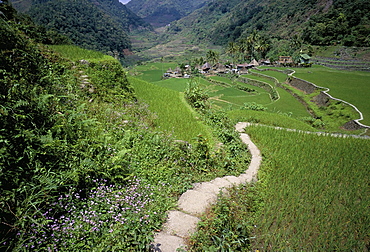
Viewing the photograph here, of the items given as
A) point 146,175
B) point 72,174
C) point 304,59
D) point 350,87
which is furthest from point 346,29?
point 72,174

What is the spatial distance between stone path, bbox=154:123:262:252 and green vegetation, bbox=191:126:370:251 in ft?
0.53

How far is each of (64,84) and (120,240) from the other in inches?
168

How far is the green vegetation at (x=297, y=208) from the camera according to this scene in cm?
245

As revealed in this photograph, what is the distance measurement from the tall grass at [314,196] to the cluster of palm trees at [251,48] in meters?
66.4

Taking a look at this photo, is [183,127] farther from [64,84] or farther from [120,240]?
[120,240]

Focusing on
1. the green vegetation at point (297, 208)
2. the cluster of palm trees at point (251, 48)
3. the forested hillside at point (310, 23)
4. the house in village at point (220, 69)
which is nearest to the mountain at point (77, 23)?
the house in village at point (220, 69)

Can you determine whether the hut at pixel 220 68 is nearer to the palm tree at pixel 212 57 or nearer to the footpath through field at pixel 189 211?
the palm tree at pixel 212 57

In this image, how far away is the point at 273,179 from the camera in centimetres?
380

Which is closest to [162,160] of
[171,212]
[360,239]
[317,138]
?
[171,212]

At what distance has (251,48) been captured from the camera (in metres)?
64.9

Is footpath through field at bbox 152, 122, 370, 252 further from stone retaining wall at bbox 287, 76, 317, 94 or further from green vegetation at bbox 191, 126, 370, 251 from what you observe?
stone retaining wall at bbox 287, 76, 317, 94

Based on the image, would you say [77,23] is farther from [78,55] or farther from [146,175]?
[146,175]

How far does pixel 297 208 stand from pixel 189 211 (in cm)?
181

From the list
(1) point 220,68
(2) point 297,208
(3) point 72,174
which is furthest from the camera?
(1) point 220,68
